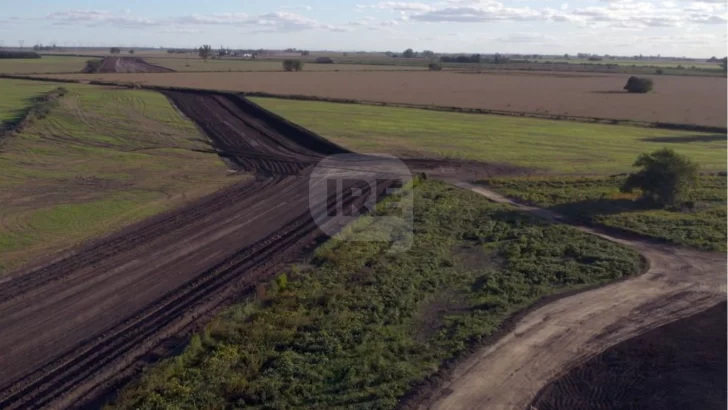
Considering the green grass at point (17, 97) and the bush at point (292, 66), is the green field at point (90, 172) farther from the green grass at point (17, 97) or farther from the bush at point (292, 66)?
the bush at point (292, 66)

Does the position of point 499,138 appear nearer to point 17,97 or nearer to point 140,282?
point 140,282

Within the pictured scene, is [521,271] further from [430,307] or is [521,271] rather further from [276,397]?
[276,397]

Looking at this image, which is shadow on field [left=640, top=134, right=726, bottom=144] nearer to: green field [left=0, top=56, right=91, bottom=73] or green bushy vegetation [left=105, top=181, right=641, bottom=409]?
green bushy vegetation [left=105, top=181, right=641, bottom=409]

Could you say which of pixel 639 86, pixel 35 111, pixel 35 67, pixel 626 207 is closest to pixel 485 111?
pixel 639 86

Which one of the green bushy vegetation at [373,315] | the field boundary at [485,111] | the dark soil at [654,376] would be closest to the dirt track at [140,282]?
the green bushy vegetation at [373,315]

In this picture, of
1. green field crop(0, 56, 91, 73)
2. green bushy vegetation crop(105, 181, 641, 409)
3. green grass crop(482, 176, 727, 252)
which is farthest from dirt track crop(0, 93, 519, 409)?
green field crop(0, 56, 91, 73)

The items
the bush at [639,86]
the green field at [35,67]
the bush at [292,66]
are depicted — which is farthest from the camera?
the bush at [292,66]
